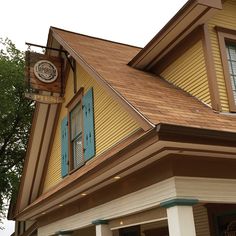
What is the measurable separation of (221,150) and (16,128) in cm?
2083

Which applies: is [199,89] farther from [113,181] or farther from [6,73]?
[6,73]

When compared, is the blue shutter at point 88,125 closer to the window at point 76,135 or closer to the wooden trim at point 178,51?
the window at point 76,135

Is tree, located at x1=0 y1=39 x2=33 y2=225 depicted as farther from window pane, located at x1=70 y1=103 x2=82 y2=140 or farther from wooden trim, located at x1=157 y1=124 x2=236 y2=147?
wooden trim, located at x1=157 y1=124 x2=236 y2=147

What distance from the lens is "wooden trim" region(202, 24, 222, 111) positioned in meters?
7.58

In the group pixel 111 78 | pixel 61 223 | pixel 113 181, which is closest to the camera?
pixel 113 181

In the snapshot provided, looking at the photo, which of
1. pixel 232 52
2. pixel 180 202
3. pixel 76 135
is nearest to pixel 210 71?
pixel 232 52

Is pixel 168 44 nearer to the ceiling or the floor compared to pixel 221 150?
nearer to the ceiling

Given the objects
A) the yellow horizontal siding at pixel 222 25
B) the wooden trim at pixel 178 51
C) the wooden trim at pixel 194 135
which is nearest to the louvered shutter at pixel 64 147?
the wooden trim at pixel 178 51

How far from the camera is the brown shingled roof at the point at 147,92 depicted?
6566 millimetres

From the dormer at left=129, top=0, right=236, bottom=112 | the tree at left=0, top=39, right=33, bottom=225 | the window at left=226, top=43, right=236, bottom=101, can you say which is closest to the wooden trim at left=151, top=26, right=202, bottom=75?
the dormer at left=129, top=0, right=236, bottom=112

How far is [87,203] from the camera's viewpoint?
945 centimetres

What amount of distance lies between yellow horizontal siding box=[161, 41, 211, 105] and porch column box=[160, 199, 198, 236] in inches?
95.3

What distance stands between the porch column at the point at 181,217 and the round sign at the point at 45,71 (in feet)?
22.3

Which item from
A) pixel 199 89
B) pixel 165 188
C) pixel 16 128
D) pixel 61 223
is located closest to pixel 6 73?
pixel 16 128
